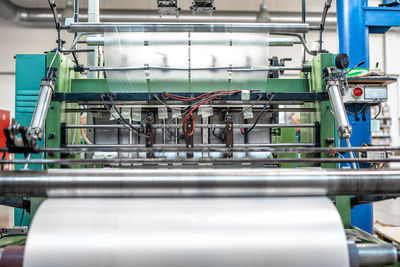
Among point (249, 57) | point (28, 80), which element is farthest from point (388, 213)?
point (28, 80)

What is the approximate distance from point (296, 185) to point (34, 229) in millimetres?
871

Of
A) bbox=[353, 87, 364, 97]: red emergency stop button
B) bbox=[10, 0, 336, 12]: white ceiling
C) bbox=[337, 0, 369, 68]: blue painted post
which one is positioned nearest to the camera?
bbox=[353, 87, 364, 97]: red emergency stop button

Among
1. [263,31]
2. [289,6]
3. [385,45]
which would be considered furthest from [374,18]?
[385,45]

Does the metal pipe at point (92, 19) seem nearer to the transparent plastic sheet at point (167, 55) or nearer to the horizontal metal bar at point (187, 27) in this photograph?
the horizontal metal bar at point (187, 27)

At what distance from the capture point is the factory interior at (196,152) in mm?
943

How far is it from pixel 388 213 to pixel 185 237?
4538mm

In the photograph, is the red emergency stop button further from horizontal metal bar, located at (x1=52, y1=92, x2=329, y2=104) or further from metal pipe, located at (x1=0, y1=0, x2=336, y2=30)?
metal pipe, located at (x1=0, y1=0, x2=336, y2=30)

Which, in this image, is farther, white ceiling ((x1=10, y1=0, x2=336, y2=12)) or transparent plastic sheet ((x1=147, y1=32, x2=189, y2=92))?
white ceiling ((x1=10, y1=0, x2=336, y2=12))

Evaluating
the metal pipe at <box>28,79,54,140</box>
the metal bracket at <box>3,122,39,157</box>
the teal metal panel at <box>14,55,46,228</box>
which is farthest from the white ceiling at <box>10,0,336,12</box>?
the metal bracket at <box>3,122,39,157</box>

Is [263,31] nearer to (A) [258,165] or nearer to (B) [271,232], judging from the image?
(A) [258,165]

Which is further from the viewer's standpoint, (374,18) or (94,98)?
(374,18)

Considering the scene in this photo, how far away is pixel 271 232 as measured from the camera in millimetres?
954

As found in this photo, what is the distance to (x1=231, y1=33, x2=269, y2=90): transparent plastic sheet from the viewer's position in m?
1.88

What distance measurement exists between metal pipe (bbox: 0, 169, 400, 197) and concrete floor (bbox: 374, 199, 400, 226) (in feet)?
11.1
